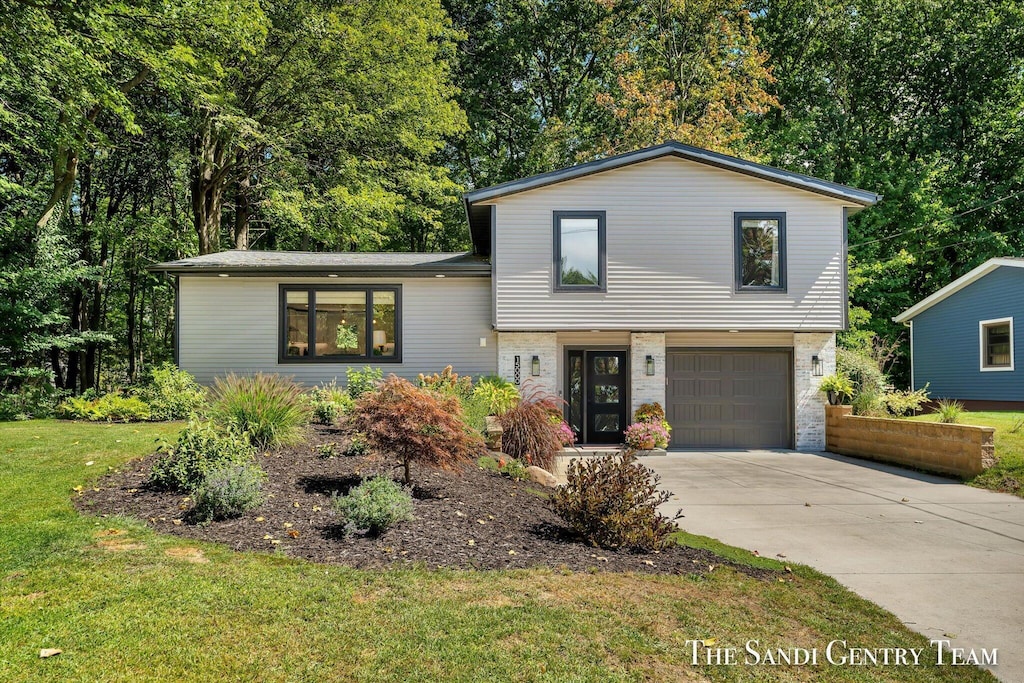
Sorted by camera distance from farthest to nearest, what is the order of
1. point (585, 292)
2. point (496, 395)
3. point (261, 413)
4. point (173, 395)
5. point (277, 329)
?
point (277, 329) → point (585, 292) → point (496, 395) → point (173, 395) → point (261, 413)

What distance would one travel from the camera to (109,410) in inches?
423

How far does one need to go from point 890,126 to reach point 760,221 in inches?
673

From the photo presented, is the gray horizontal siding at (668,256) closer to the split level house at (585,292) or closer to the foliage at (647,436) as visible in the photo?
the split level house at (585,292)

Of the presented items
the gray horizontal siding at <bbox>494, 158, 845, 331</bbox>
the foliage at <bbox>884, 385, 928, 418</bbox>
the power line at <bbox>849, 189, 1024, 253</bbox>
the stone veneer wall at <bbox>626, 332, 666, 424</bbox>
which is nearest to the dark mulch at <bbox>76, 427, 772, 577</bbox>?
the gray horizontal siding at <bbox>494, 158, 845, 331</bbox>

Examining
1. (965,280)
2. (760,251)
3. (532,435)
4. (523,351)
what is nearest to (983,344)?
(965,280)

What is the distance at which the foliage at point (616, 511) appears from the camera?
5.18m

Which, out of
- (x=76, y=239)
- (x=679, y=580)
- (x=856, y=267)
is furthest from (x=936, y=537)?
(x=76, y=239)

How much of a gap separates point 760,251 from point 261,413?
1058 centimetres

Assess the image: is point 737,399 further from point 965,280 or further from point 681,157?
point 965,280

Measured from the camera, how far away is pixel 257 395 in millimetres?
7844

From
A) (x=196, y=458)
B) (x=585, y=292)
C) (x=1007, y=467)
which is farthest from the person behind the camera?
(x=585, y=292)

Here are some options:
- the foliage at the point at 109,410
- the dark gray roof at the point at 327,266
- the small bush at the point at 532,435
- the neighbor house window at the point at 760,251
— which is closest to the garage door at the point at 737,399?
the neighbor house window at the point at 760,251

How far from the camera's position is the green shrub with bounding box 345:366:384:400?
1179cm

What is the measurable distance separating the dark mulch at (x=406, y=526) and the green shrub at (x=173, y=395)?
400cm
